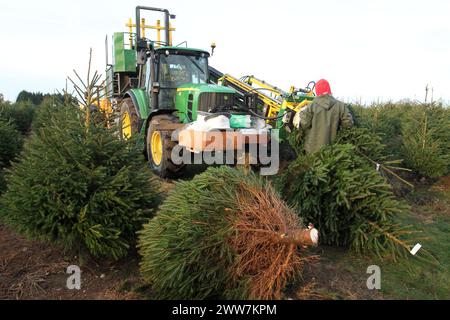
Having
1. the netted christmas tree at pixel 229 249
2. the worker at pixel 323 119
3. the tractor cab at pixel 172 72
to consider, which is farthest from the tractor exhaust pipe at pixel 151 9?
the netted christmas tree at pixel 229 249

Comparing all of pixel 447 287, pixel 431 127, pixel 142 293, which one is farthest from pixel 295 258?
pixel 431 127

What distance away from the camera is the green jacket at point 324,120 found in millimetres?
5445

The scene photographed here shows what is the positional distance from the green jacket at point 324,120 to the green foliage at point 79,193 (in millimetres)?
2499

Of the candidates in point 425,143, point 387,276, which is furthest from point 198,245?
point 425,143

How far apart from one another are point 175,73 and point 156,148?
5.39 feet

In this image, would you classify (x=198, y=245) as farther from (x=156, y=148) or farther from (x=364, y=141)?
(x=156, y=148)

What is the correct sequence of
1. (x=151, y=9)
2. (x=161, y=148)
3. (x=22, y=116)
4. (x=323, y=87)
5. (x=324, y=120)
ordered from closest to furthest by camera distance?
(x=324, y=120)
(x=323, y=87)
(x=161, y=148)
(x=151, y=9)
(x=22, y=116)

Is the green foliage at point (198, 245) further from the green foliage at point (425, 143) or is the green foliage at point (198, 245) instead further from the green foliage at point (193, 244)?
the green foliage at point (425, 143)

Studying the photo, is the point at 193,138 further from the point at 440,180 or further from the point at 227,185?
the point at 440,180

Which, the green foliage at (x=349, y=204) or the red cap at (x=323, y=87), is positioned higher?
the red cap at (x=323, y=87)

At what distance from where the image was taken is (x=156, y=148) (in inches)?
317

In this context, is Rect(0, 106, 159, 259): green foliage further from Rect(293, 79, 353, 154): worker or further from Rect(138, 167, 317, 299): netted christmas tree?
Rect(293, 79, 353, 154): worker

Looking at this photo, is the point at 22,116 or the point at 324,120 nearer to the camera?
the point at 324,120
